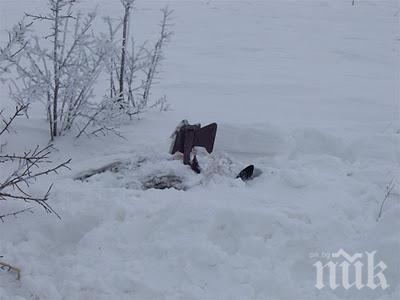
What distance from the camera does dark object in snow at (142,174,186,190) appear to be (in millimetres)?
4031

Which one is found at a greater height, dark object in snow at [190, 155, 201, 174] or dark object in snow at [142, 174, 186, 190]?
dark object in snow at [190, 155, 201, 174]

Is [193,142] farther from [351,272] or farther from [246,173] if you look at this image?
[351,272]

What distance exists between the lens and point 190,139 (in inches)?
174

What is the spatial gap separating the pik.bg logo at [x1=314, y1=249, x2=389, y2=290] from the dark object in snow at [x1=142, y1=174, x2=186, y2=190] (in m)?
1.26

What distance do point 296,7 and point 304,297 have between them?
13244 mm

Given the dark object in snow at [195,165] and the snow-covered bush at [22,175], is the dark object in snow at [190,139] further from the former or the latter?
the snow-covered bush at [22,175]

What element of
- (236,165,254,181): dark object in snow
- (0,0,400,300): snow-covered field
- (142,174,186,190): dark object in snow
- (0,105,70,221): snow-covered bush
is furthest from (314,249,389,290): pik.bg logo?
(0,105,70,221): snow-covered bush

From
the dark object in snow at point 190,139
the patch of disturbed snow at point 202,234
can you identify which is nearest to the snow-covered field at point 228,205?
the patch of disturbed snow at point 202,234

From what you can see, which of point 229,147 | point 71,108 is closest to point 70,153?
point 71,108

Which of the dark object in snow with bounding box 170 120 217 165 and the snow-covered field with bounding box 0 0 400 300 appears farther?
the dark object in snow with bounding box 170 120 217 165

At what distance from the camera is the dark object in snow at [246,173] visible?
13.6 feet

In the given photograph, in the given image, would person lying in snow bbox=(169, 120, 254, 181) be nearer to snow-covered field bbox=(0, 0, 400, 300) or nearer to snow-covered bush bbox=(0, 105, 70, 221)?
snow-covered field bbox=(0, 0, 400, 300)

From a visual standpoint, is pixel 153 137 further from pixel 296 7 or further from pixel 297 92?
pixel 296 7

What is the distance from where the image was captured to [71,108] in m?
5.12
